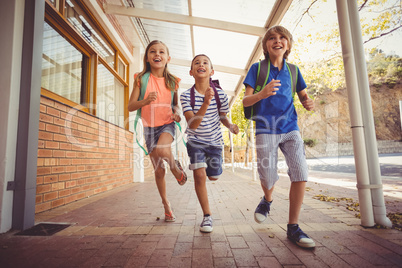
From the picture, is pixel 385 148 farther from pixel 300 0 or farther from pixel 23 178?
pixel 23 178

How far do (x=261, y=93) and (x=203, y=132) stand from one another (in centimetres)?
71

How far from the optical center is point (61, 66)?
4012mm

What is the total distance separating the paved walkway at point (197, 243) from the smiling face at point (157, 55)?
1.68m

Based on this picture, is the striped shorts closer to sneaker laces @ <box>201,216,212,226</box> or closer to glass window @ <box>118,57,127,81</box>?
sneaker laces @ <box>201,216,212,226</box>

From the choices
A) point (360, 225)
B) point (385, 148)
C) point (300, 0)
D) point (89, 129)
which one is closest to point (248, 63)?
point (300, 0)

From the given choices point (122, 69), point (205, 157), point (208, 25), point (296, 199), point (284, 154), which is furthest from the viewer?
point (122, 69)

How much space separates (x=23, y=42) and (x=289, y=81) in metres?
2.46

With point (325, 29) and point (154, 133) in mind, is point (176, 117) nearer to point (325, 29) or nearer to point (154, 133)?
point (154, 133)

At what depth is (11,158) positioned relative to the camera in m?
2.27

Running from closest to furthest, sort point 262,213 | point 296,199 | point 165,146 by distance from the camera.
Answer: point 296,199 → point 262,213 → point 165,146

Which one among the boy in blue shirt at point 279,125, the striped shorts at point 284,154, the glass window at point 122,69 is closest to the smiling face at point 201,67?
the boy in blue shirt at point 279,125

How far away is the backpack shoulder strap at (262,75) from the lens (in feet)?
7.37

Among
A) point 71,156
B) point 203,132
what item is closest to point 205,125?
point 203,132

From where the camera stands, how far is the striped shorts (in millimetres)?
2082
